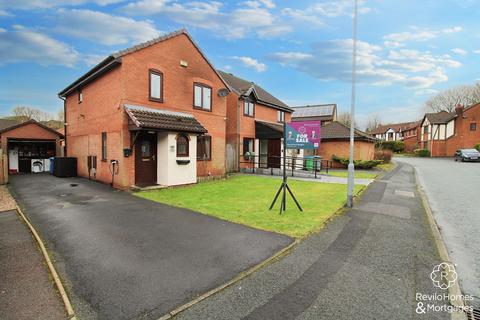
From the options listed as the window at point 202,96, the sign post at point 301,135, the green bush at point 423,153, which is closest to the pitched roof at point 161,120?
the window at point 202,96

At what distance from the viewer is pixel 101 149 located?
1360cm

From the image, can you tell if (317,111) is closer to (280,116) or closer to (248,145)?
(280,116)

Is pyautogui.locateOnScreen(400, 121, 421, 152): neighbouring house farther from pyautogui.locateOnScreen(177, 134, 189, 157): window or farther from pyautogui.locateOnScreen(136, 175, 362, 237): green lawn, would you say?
pyautogui.locateOnScreen(177, 134, 189, 157): window

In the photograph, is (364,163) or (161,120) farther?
(364,163)

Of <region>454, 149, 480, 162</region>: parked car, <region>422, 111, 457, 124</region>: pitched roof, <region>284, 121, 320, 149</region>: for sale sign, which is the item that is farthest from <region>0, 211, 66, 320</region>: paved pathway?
<region>422, 111, 457, 124</region>: pitched roof

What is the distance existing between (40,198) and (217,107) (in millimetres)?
10507

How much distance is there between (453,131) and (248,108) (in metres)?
44.9

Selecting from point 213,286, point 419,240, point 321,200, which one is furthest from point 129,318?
point 321,200

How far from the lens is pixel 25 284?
3824mm

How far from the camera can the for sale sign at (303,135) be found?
8.28 metres

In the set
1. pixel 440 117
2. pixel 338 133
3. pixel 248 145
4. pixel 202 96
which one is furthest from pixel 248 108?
pixel 440 117

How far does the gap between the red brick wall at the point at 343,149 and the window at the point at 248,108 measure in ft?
37.4

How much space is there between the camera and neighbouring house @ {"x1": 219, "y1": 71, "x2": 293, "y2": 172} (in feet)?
65.0

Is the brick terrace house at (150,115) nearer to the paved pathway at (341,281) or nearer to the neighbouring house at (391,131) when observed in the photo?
the paved pathway at (341,281)
